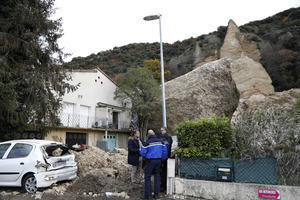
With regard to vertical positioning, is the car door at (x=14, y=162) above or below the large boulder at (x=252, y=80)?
below

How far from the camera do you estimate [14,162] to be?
279 inches

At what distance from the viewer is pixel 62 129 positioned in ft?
61.5

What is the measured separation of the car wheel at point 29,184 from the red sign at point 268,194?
6.12 metres

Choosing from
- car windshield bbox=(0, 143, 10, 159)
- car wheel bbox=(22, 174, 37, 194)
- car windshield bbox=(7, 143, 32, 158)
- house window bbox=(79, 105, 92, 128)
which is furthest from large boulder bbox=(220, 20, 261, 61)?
car wheel bbox=(22, 174, 37, 194)

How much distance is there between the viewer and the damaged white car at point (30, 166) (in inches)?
268

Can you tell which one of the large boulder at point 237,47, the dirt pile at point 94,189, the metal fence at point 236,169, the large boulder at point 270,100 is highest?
the large boulder at point 237,47

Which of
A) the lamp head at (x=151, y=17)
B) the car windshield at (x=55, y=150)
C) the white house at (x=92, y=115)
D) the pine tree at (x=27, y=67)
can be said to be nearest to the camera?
the car windshield at (x=55, y=150)

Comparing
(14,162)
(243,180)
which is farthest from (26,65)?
(243,180)

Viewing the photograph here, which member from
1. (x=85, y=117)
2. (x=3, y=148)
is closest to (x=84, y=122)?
(x=85, y=117)

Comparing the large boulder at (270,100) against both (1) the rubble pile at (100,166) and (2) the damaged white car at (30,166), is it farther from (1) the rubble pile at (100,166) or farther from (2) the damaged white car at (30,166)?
(2) the damaged white car at (30,166)

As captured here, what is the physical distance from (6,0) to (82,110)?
11.9m

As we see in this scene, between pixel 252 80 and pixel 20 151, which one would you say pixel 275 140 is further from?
pixel 252 80

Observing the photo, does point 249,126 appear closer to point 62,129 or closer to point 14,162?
point 14,162

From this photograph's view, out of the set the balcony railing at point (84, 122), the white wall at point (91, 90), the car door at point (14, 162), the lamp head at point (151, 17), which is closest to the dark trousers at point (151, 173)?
the car door at point (14, 162)
